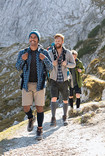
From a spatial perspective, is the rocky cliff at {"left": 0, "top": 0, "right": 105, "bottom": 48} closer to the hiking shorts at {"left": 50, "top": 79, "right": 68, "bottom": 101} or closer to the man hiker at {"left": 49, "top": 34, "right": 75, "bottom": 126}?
the man hiker at {"left": 49, "top": 34, "right": 75, "bottom": 126}

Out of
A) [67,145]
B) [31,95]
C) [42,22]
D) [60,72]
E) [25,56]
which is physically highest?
[42,22]

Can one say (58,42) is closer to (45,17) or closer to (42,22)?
(42,22)

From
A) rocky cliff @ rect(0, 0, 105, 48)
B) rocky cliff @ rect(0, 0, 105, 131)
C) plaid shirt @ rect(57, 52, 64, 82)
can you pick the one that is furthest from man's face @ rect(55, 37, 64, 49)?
rocky cliff @ rect(0, 0, 105, 48)

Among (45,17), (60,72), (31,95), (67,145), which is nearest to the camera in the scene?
(67,145)

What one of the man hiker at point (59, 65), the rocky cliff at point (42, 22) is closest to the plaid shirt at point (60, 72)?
the man hiker at point (59, 65)

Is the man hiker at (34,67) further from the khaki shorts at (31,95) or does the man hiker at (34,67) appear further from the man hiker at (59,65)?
the man hiker at (59,65)

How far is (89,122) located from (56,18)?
118 meters

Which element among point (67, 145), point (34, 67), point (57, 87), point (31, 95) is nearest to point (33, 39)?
point (34, 67)

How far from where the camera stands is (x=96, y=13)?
97000 millimetres

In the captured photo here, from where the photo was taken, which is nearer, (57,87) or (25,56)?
(25,56)

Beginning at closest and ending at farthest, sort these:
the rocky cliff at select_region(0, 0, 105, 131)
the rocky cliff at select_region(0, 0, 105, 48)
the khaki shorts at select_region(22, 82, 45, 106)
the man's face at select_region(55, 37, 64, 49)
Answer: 1. the khaki shorts at select_region(22, 82, 45, 106)
2. the man's face at select_region(55, 37, 64, 49)
3. the rocky cliff at select_region(0, 0, 105, 131)
4. the rocky cliff at select_region(0, 0, 105, 48)

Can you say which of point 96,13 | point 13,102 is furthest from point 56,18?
point 13,102

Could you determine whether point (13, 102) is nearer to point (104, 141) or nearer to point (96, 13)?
point (104, 141)

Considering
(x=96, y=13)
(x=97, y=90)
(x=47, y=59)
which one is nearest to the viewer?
(x=47, y=59)
